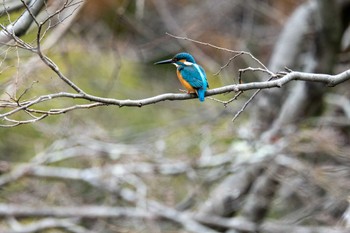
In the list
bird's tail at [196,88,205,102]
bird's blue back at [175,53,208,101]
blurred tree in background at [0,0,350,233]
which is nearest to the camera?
bird's tail at [196,88,205,102]

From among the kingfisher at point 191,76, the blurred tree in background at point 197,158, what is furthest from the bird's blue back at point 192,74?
the blurred tree in background at point 197,158

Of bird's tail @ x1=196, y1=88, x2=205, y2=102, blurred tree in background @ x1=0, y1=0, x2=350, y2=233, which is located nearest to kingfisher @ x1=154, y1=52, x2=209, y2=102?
bird's tail @ x1=196, y1=88, x2=205, y2=102

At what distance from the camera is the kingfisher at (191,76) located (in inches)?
151

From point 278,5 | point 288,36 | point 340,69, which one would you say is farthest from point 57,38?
point 278,5

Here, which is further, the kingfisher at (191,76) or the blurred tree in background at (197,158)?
the blurred tree in background at (197,158)

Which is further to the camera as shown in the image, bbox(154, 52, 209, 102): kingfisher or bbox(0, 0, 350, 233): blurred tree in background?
bbox(0, 0, 350, 233): blurred tree in background

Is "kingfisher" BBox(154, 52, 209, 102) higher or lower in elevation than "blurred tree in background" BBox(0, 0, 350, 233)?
lower

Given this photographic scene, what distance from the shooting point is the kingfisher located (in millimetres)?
3838

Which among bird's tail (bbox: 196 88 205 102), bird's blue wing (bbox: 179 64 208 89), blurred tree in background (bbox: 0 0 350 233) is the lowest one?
bird's tail (bbox: 196 88 205 102)

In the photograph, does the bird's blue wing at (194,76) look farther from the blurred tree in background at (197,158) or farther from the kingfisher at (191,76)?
the blurred tree in background at (197,158)

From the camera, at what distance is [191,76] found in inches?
158

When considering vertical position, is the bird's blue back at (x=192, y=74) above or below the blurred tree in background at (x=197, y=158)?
below

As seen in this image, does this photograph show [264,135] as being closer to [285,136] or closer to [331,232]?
[285,136]

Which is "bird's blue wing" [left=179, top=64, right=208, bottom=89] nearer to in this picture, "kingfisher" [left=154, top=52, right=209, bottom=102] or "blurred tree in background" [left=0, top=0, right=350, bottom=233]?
"kingfisher" [left=154, top=52, right=209, bottom=102]
